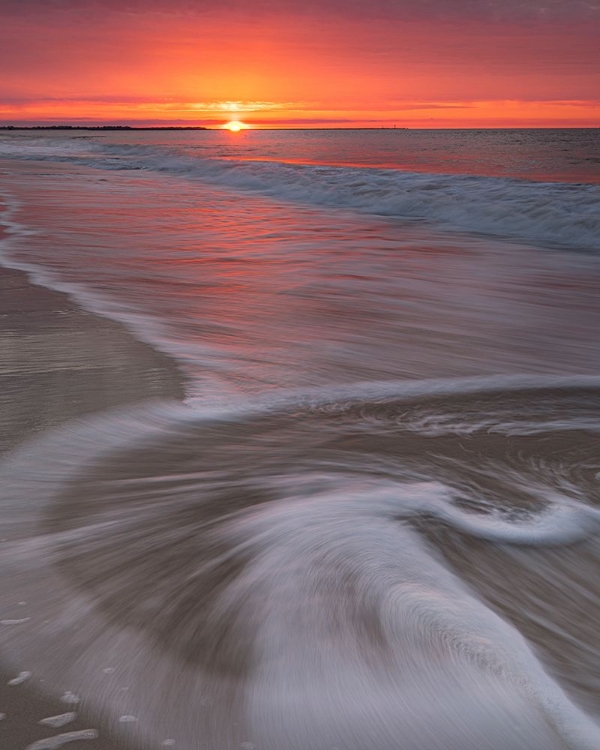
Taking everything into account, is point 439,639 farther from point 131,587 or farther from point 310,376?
point 310,376

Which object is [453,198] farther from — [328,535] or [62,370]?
[328,535]

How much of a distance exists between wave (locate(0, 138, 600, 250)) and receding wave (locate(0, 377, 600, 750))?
7552 mm

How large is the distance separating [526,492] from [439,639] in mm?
857

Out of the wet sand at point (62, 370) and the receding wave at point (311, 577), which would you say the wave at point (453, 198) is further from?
the receding wave at point (311, 577)

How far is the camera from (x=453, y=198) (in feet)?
43.0

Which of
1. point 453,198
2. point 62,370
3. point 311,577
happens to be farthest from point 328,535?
point 453,198

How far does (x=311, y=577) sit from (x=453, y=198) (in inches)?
479

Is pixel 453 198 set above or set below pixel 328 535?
below

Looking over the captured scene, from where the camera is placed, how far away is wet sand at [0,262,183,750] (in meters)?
2.79

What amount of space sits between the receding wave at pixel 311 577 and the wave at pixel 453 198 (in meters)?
7.55

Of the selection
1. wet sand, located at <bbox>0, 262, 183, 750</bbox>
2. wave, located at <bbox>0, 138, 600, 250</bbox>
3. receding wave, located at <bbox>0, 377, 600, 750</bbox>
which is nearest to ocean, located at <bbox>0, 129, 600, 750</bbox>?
receding wave, located at <bbox>0, 377, 600, 750</bbox>

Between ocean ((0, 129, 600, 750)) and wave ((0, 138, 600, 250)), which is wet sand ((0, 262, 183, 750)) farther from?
wave ((0, 138, 600, 250))

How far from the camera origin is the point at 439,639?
159 centimetres

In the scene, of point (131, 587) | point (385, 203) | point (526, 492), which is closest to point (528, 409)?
point (526, 492)
